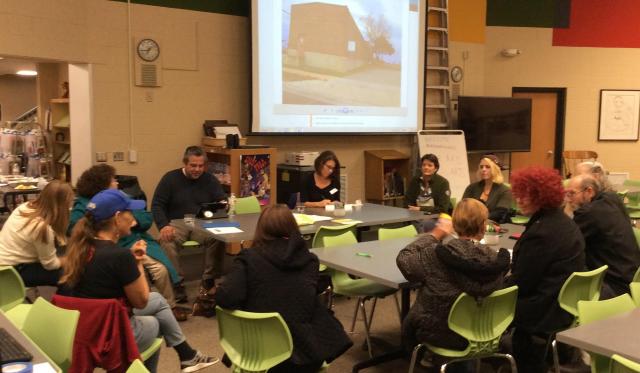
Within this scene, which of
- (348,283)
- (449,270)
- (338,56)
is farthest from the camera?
(338,56)

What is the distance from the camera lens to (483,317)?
306 cm

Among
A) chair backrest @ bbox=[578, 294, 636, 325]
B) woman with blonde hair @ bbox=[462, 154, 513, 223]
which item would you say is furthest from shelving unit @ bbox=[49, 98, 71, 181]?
chair backrest @ bbox=[578, 294, 636, 325]

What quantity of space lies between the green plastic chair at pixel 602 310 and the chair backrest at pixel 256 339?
4.23ft

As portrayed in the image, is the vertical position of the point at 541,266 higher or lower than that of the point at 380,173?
lower

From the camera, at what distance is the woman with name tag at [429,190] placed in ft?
19.6

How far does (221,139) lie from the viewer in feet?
21.8

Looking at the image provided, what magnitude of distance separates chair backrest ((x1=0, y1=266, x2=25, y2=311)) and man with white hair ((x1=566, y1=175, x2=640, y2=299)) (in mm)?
3343

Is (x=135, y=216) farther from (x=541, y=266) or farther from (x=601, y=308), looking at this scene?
(x=601, y=308)

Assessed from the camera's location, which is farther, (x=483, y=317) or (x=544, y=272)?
(x=544, y=272)

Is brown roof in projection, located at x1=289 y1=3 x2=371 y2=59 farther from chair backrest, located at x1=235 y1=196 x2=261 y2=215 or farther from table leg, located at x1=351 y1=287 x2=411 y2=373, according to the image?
table leg, located at x1=351 y1=287 x2=411 y2=373

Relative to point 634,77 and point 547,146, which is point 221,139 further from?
point 634,77

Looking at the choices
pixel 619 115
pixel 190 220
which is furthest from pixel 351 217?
pixel 619 115

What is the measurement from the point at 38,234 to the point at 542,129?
8444 millimetres

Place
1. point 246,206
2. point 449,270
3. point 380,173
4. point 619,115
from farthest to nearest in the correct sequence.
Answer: point 619,115 → point 380,173 → point 246,206 → point 449,270
